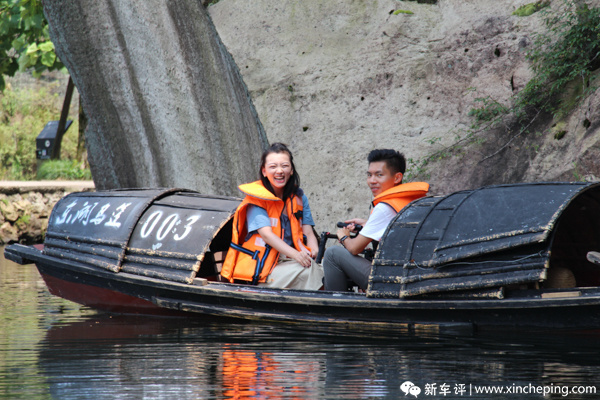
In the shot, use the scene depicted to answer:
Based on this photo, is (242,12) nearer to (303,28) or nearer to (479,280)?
(303,28)

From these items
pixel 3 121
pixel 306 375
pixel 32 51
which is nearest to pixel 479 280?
pixel 306 375

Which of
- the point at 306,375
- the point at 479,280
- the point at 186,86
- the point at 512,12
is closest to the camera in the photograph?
the point at 306,375

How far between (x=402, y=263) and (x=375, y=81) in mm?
6134

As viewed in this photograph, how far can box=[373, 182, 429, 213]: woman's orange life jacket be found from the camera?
5312 mm

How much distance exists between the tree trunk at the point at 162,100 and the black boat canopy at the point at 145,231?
406cm

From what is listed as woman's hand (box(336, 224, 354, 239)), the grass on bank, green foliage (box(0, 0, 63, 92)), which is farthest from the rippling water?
the grass on bank

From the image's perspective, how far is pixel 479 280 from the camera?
4.71m

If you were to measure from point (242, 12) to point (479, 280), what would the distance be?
7873mm

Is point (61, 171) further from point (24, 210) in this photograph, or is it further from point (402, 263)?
point (402, 263)

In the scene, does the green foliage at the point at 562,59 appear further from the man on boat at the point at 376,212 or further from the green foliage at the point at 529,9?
the man on boat at the point at 376,212

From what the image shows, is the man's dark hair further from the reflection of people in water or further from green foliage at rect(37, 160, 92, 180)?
green foliage at rect(37, 160, 92, 180)

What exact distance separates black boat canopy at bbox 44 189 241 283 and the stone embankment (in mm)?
7553

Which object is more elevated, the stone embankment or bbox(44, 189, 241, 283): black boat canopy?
the stone embankment

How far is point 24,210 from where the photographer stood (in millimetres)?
14297
